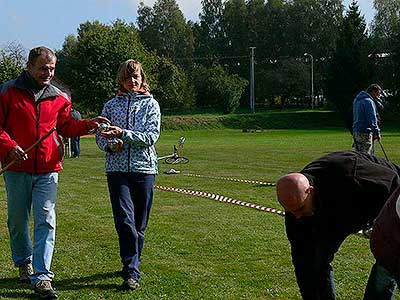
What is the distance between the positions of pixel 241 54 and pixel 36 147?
8172 cm

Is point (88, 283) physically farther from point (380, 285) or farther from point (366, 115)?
point (366, 115)

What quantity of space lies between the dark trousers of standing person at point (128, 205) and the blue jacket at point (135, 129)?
0.25 feet

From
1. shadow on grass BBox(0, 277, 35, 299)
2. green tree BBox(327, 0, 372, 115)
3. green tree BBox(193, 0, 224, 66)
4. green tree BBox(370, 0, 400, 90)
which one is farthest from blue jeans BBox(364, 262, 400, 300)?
green tree BBox(193, 0, 224, 66)

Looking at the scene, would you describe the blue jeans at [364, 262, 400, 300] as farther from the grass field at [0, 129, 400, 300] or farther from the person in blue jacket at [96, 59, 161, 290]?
the person in blue jacket at [96, 59, 161, 290]

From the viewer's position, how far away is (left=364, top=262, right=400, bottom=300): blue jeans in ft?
12.8

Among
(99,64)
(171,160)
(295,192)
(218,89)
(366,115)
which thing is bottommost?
(171,160)

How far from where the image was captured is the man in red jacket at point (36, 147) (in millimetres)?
5844

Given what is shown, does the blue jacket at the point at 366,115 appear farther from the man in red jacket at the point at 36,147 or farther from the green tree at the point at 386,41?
the green tree at the point at 386,41

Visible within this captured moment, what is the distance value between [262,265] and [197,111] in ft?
211

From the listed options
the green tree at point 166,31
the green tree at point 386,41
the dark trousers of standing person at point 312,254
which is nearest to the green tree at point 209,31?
the green tree at point 166,31

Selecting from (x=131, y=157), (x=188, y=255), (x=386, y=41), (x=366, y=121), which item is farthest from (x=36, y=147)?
(x=386, y=41)

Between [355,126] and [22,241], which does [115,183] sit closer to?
[22,241]

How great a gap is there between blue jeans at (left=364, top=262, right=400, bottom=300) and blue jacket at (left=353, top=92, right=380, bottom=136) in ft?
34.9

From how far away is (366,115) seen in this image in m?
14.4
